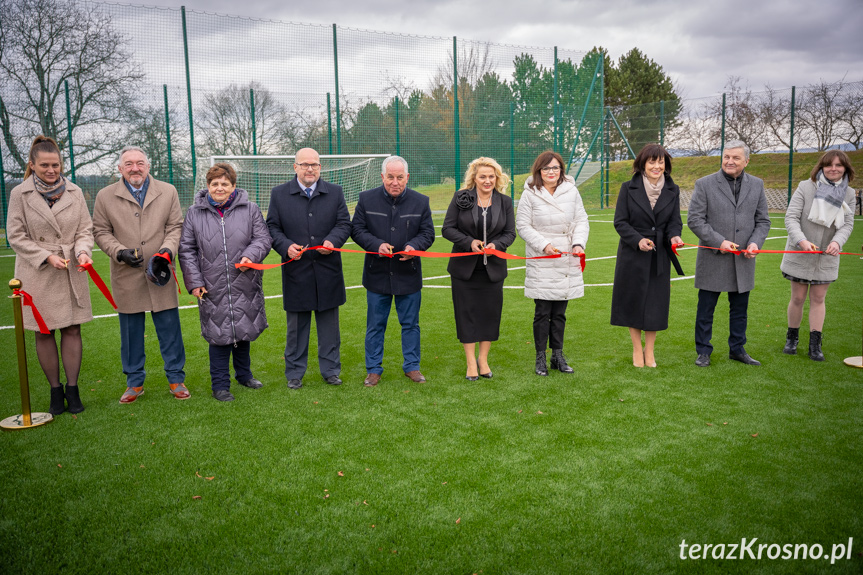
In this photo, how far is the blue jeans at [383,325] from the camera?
492 centimetres

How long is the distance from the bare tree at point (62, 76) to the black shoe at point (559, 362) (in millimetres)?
14219

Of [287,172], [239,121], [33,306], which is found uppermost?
[239,121]

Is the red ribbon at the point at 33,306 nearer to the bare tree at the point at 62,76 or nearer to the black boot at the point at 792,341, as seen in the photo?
the black boot at the point at 792,341

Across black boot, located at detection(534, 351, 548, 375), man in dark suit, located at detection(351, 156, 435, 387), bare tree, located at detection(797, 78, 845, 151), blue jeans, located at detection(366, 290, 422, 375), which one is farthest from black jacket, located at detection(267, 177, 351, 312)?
bare tree, located at detection(797, 78, 845, 151)

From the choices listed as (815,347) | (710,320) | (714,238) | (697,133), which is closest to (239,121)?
(714,238)

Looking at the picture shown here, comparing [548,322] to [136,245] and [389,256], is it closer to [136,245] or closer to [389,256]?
[389,256]

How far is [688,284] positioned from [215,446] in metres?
7.00

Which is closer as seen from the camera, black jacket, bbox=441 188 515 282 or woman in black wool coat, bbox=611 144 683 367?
black jacket, bbox=441 188 515 282

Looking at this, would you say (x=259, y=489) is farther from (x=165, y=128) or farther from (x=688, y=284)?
(x=165, y=128)

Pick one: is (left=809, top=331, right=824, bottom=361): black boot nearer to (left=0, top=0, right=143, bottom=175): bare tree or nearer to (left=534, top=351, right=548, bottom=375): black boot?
(left=534, top=351, right=548, bottom=375): black boot

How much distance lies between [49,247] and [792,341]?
6012mm

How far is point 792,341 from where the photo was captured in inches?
215

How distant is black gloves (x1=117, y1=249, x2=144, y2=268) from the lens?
421cm

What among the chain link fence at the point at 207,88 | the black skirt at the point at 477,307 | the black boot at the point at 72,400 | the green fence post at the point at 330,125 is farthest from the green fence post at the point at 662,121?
the black boot at the point at 72,400
